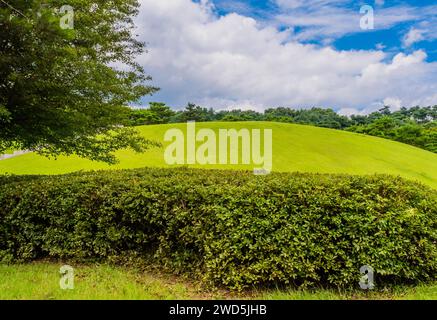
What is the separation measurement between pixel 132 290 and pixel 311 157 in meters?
30.8

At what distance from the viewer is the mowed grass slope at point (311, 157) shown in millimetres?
27967

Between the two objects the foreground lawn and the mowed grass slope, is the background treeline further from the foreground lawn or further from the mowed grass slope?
the foreground lawn

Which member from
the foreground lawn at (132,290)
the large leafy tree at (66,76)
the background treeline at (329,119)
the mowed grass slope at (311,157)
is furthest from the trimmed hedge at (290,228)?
the background treeline at (329,119)

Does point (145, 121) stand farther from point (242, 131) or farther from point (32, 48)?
point (32, 48)

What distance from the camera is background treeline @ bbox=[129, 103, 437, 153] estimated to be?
60969 mm

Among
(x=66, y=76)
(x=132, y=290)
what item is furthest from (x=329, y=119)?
(x=132, y=290)

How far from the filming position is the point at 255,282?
5.13 metres

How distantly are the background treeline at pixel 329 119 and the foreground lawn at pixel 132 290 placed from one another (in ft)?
168

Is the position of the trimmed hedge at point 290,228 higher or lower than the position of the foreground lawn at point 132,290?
higher

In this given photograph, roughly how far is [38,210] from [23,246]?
81 cm

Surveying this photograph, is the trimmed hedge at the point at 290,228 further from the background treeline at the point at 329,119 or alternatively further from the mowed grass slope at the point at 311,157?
the background treeline at the point at 329,119
